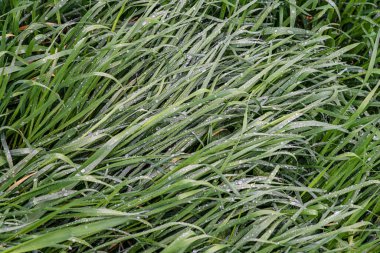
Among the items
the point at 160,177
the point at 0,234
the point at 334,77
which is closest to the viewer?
the point at 0,234

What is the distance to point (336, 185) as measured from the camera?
Answer: 204 centimetres

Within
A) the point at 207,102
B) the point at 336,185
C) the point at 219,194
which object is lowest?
the point at 336,185

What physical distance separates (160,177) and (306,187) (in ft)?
1.53

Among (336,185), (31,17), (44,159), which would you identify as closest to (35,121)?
(44,159)

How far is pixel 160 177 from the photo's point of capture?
1885mm

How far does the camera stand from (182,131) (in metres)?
2.02

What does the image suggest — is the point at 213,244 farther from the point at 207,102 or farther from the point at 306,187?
the point at 207,102

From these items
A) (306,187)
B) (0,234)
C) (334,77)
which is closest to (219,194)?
(306,187)

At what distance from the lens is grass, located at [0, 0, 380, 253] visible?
175 cm

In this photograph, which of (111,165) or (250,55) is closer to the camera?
(111,165)

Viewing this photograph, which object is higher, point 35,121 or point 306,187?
point 35,121

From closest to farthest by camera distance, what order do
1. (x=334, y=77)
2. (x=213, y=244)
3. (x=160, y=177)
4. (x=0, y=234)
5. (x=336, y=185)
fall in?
(x=0, y=234)
(x=213, y=244)
(x=160, y=177)
(x=336, y=185)
(x=334, y=77)

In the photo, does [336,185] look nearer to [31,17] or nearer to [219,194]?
[219,194]

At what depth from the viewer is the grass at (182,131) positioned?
1751mm
